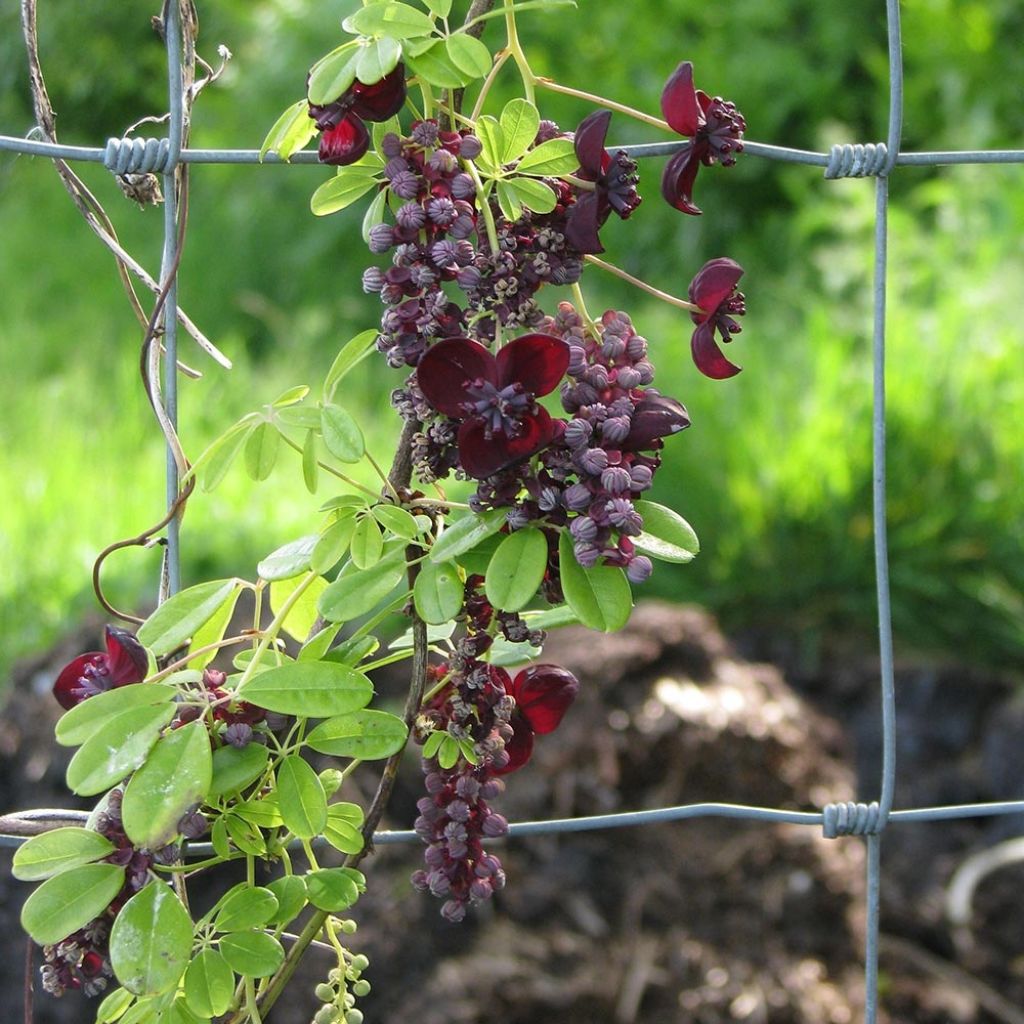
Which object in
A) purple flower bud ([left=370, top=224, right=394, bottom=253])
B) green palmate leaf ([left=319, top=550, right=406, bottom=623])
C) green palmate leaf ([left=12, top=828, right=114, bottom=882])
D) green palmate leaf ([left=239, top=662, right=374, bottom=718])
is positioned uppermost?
purple flower bud ([left=370, top=224, right=394, bottom=253])

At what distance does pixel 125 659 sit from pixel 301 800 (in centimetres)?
12

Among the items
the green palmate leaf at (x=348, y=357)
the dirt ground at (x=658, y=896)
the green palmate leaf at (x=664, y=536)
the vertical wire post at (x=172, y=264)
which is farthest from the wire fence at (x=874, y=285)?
the dirt ground at (x=658, y=896)

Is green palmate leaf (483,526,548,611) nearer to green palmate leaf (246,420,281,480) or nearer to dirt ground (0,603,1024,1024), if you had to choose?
green palmate leaf (246,420,281,480)

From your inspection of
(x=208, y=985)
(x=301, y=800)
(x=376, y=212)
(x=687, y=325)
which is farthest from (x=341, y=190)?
(x=687, y=325)

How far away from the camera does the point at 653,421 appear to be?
677mm

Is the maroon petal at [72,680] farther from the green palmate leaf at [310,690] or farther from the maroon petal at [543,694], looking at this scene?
the maroon petal at [543,694]

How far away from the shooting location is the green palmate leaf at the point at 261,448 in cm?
76

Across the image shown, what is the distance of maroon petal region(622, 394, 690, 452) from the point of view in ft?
2.22

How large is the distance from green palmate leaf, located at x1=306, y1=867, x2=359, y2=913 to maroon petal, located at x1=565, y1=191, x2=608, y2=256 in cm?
36

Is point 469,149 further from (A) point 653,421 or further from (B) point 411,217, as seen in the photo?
(A) point 653,421

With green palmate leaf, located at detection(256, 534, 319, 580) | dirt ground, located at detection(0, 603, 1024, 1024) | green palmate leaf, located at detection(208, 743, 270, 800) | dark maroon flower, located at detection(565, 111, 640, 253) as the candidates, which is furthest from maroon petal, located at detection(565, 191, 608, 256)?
dirt ground, located at detection(0, 603, 1024, 1024)

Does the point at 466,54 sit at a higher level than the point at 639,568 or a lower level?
higher

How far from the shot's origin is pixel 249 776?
2.34ft

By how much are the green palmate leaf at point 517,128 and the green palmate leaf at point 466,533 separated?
0.60 feet
